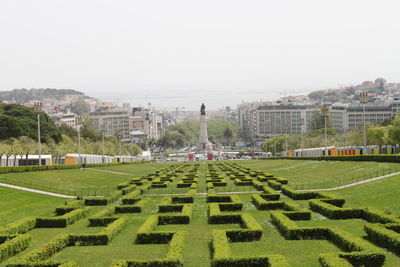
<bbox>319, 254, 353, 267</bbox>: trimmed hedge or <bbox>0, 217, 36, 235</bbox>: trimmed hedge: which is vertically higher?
<bbox>319, 254, 353, 267</bbox>: trimmed hedge

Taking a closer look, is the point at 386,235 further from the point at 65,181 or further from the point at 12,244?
the point at 65,181

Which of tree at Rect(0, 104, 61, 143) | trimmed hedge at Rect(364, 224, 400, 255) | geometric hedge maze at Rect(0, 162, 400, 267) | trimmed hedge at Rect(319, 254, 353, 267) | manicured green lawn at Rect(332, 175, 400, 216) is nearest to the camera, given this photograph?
trimmed hedge at Rect(319, 254, 353, 267)

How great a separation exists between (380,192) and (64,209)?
20001 mm

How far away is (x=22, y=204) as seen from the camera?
34.9m

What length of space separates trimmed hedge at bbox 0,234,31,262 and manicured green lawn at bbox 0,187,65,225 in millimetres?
6378

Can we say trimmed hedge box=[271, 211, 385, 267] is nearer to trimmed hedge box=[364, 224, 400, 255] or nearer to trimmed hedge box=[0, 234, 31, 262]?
trimmed hedge box=[364, 224, 400, 255]

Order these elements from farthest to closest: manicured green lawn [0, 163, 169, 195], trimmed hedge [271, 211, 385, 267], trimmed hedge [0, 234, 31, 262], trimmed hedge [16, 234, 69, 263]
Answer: manicured green lawn [0, 163, 169, 195] < trimmed hedge [0, 234, 31, 262] < trimmed hedge [16, 234, 69, 263] < trimmed hedge [271, 211, 385, 267]

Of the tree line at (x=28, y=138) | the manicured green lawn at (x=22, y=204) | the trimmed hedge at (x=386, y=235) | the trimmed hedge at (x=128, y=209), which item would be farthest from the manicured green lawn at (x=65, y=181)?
the trimmed hedge at (x=386, y=235)

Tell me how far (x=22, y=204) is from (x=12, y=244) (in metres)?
14.9

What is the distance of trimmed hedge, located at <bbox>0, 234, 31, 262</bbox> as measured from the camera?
20197mm

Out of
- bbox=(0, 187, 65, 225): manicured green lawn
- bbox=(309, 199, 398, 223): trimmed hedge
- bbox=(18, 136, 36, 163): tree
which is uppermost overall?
bbox=(18, 136, 36, 163): tree

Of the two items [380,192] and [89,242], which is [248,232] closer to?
[89,242]

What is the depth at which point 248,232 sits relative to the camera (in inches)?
862

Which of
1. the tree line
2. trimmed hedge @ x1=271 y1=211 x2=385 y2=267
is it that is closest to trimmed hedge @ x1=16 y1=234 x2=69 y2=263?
trimmed hedge @ x1=271 y1=211 x2=385 y2=267
